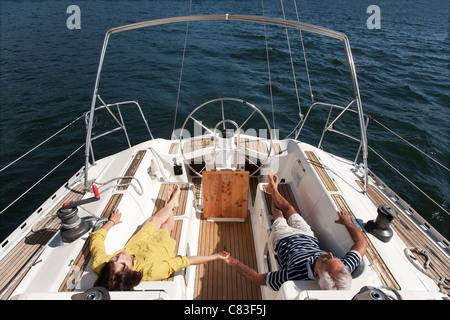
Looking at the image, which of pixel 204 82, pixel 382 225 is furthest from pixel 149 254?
pixel 204 82

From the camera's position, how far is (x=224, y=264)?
7.97 ft

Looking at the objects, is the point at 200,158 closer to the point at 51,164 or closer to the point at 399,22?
the point at 51,164

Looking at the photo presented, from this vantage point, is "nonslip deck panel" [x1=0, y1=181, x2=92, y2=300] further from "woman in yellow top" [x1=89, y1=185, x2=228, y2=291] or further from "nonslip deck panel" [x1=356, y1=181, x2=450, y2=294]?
"nonslip deck panel" [x1=356, y1=181, x2=450, y2=294]

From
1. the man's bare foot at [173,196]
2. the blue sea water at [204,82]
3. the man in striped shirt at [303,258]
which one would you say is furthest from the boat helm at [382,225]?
the blue sea water at [204,82]

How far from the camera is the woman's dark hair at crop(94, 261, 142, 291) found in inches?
54.9

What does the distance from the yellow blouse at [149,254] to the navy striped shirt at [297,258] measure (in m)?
0.63

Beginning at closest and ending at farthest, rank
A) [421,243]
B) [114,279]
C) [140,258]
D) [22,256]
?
1. [114,279]
2. [140,258]
3. [22,256]
4. [421,243]

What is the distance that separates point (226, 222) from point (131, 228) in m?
1.11

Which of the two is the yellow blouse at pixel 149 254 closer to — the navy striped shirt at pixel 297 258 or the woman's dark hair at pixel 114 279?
the woman's dark hair at pixel 114 279

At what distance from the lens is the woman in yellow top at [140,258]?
142 cm

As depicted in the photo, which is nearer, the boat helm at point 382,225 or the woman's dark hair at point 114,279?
the woman's dark hair at point 114,279

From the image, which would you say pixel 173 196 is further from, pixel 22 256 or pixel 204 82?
pixel 204 82

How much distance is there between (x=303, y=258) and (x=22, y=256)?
197 centimetres
